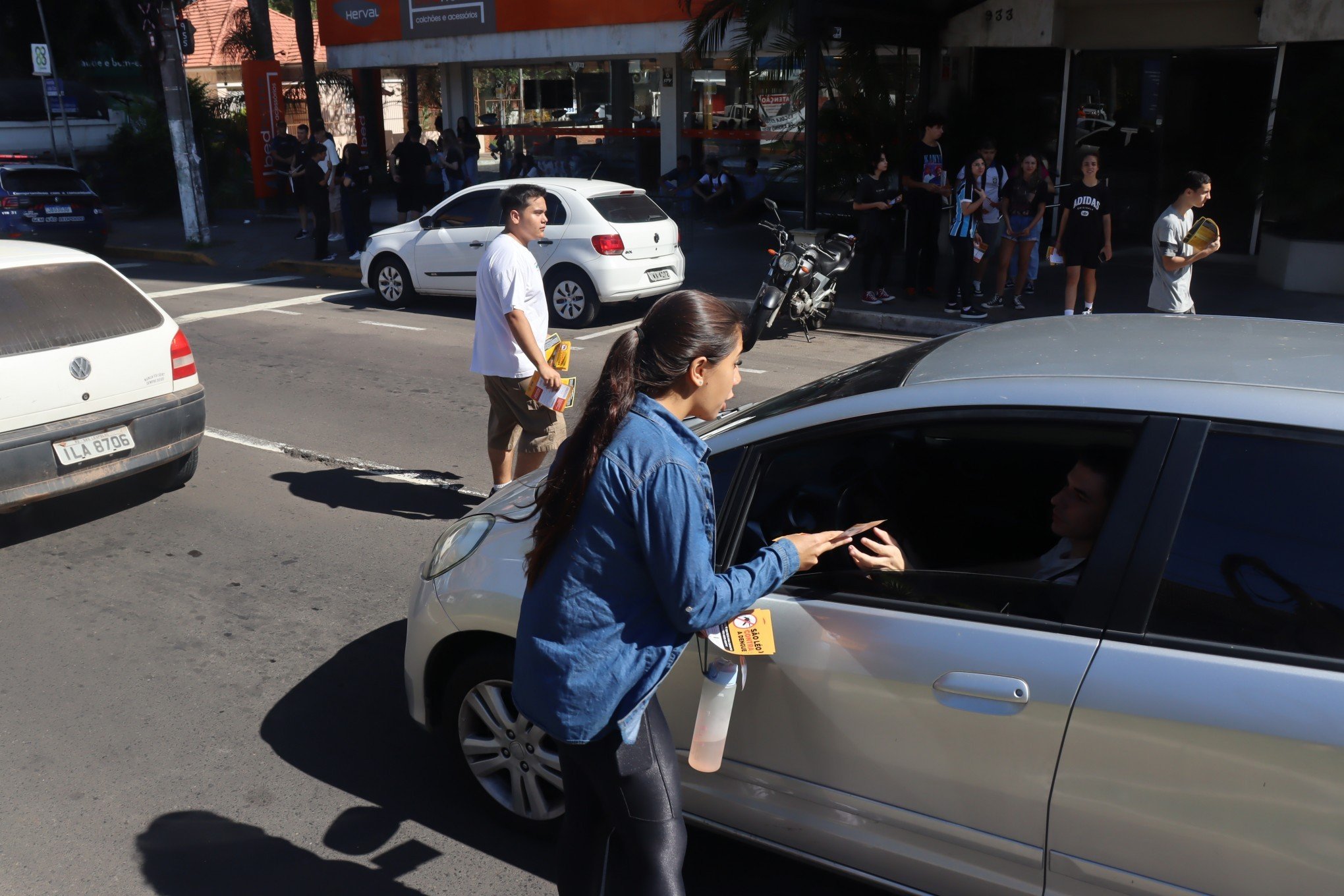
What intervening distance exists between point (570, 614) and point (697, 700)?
0.75 meters

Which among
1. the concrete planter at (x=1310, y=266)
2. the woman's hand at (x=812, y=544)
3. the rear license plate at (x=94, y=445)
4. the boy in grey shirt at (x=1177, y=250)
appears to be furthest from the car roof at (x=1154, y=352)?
the concrete planter at (x=1310, y=266)

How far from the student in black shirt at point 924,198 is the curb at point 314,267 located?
303 inches

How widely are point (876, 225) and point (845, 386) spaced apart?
31.0 feet

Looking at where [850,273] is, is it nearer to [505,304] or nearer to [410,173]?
[410,173]

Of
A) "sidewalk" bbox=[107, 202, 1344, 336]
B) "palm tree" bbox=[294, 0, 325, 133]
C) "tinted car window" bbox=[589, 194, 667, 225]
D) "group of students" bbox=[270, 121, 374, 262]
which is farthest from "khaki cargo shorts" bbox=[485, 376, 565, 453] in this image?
"palm tree" bbox=[294, 0, 325, 133]

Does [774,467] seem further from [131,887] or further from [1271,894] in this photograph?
[131,887]

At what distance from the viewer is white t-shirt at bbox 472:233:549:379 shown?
5559mm

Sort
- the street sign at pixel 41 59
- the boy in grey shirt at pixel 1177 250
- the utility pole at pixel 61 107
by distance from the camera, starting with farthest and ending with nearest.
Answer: the utility pole at pixel 61 107, the street sign at pixel 41 59, the boy in grey shirt at pixel 1177 250

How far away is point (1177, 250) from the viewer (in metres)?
8.03

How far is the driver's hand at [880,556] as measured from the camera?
2754 millimetres

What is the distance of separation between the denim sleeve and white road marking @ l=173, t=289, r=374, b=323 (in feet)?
37.6

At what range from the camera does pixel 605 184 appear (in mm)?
12539

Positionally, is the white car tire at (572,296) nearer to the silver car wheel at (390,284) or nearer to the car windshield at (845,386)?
the silver car wheel at (390,284)

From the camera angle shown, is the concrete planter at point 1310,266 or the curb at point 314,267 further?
the curb at point 314,267
